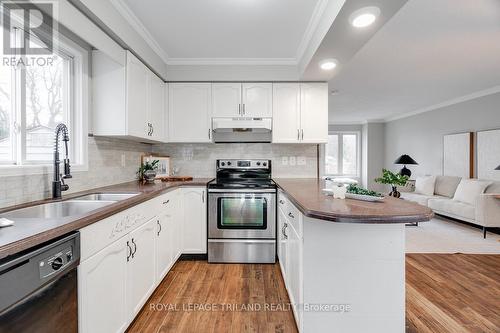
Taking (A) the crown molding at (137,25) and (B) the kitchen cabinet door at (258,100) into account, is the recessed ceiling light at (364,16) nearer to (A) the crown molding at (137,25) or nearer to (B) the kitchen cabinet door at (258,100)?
(B) the kitchen cabinet door at (258,100)

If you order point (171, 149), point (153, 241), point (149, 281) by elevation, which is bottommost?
point (149, 281)

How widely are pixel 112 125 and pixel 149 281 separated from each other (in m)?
1.39

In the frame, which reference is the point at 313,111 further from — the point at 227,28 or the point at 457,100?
the point at 457,100

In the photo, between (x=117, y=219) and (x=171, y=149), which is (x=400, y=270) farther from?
(x=171, y=149)

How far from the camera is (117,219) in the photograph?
1.57m

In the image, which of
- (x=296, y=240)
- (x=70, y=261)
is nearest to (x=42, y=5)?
(x=70, y=261)

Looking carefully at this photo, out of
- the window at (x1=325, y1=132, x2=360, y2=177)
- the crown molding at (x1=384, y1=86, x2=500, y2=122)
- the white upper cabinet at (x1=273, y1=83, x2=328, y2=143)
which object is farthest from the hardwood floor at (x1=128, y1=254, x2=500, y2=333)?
the window at (x1=325, y1=132, x2=360, y2=177)

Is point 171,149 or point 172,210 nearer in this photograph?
point 172,210

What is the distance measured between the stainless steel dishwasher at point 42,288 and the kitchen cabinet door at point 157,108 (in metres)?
1.93

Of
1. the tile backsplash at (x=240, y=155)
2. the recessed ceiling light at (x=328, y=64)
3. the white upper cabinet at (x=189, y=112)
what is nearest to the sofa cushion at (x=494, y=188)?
the tile backsplash at (x=240, y=155)

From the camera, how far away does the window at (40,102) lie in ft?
5.38

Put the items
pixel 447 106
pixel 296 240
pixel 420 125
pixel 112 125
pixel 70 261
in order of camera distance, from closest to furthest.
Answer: pixel 70 261 < pixel 296 240 < pixel 112 125 < pixel 447 106 < pixel 420 125

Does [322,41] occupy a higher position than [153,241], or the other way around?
[322,41]

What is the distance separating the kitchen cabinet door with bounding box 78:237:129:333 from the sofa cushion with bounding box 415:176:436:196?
20.2 ft
